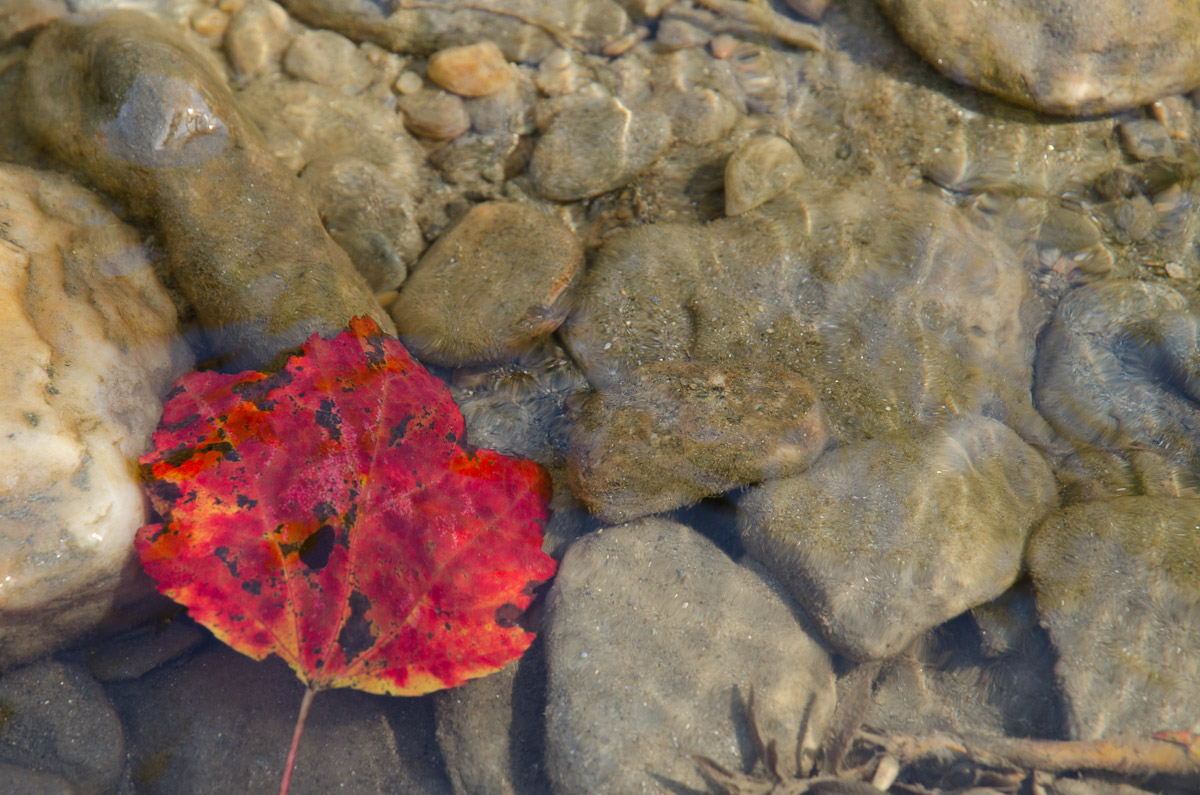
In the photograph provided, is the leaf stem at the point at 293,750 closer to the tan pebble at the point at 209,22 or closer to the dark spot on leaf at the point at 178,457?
the dark spot on leaf at the point at 178,457

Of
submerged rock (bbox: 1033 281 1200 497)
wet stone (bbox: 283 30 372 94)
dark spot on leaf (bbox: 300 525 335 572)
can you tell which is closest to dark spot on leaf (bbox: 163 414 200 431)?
dark spot on leaf (bbox: 300 525 335 572)

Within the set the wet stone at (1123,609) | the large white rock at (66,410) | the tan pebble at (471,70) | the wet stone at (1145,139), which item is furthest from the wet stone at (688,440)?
the wet stone at (1145,139)

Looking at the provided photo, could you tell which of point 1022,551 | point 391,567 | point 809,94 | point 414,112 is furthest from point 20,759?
point 809,94

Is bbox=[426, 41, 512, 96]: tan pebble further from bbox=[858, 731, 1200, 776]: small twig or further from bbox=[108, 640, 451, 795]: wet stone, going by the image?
bbox=[858, 731, 1200, 776]: small twig

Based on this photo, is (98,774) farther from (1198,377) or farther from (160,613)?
(1198,377)

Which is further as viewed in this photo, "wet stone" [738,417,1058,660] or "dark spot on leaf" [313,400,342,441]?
"wet stone" [738,417,1058,660]

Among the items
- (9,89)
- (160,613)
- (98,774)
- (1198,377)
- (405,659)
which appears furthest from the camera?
(9,89)
